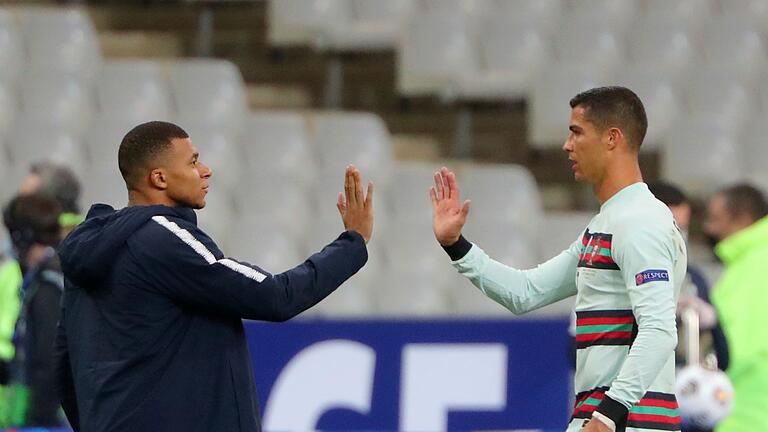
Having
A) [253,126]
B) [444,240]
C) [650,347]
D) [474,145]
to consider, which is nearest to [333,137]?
[253,126]

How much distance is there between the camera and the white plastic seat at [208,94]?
388 inches

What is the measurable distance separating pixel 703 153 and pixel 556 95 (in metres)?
1.03

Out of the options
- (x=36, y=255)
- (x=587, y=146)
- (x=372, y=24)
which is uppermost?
(x=372, y=24)

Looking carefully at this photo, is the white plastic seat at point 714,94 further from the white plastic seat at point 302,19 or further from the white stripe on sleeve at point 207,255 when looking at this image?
the white stripe on sleeve at point 207,255

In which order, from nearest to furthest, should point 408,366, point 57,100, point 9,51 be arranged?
point 408,366, point 57,100, point 9,51

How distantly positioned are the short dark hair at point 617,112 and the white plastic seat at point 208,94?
5.96m

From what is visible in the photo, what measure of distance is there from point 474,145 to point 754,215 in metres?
4.56

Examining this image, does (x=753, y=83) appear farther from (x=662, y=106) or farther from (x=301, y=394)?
Result: (x=301, y=394)

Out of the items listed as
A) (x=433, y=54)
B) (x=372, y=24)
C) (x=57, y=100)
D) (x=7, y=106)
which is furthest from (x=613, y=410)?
(x=372, y=24)

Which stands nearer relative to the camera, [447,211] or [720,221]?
[447,211]

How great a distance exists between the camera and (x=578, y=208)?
34.8 ft

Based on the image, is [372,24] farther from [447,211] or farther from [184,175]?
[184,175]

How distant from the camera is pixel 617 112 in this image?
400cm

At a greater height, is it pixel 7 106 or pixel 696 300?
pixel 7 106
